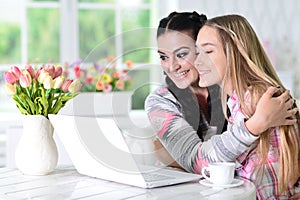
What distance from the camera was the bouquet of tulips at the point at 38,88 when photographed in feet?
5.99

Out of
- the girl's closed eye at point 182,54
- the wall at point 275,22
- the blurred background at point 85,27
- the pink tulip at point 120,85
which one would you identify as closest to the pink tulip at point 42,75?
the girl's closed eye at point 182,54

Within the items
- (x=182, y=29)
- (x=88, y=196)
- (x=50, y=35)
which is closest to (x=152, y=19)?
(x=50, y=35)

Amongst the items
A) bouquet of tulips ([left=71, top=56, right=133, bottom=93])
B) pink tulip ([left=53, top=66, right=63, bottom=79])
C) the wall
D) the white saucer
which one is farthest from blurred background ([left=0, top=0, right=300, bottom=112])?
the white saucer

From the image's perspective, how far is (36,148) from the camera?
1820 mm

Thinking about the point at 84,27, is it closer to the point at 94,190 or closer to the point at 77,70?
the point at 77,70

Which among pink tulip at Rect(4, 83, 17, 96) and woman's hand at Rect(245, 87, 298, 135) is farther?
pink tulip at Rect(4, 83, 17, 96)

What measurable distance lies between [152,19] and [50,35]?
0.82 m

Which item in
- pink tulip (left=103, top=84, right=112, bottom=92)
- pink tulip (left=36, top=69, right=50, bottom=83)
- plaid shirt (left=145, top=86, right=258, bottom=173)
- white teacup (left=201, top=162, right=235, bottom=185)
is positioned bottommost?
white teacup (left=201, top=162, right=235, bottom=185)

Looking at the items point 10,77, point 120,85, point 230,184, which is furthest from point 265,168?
point 120,85

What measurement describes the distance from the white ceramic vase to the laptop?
59 millimetres

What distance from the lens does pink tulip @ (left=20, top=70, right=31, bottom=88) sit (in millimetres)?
1815

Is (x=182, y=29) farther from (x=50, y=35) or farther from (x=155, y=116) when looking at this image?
(x=50, y=35)

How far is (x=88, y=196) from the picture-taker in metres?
1.52

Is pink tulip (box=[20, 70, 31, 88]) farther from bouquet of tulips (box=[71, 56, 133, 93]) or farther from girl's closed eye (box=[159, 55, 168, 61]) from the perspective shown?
bouquet of tulips (box=[71, 56, 133, 93])
